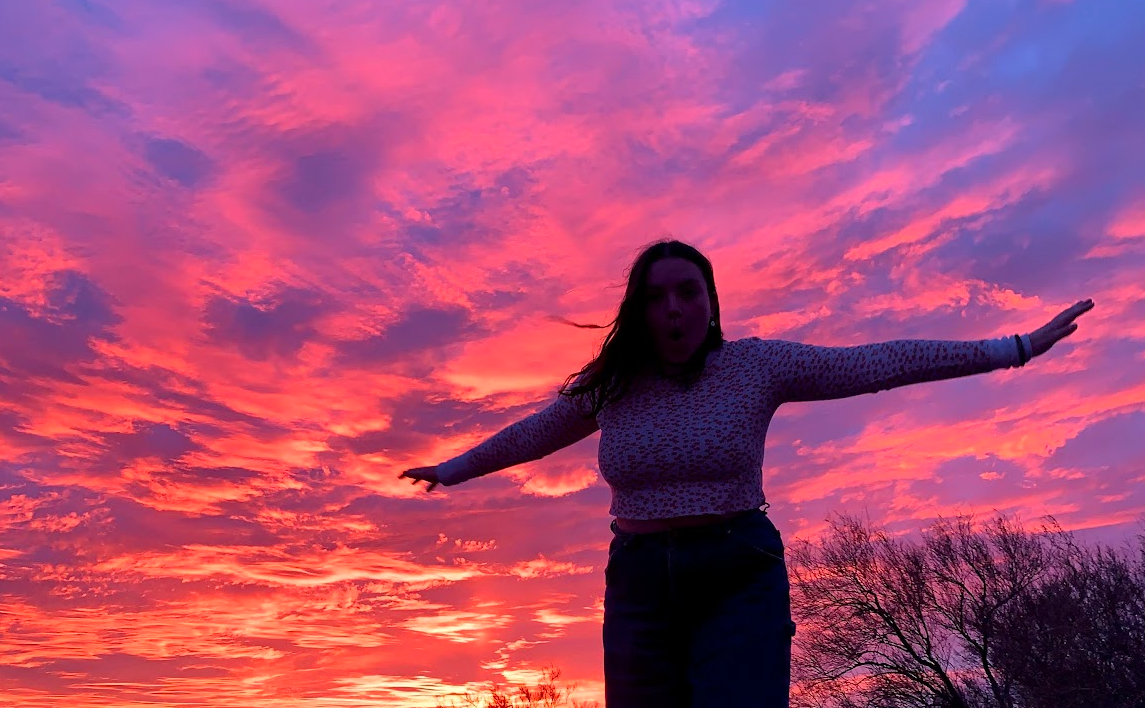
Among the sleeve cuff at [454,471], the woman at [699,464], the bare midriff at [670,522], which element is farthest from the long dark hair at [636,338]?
the sleeve cuff at [454,471]

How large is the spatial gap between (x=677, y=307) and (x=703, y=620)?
3.68 feet

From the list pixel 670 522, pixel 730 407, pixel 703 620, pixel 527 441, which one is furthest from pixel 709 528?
pixel 527 441

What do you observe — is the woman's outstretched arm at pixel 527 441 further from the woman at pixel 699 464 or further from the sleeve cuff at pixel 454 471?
the woman at pixel 699 464

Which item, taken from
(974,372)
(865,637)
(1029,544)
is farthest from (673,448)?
(1029,544)

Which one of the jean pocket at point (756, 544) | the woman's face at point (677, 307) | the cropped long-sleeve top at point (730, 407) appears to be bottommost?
the jean pocket at point (756, 544)

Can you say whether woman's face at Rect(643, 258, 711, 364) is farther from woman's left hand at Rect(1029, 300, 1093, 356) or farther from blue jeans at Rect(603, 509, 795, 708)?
woman's left hand at Rect(1029, 300, 1093, 356)

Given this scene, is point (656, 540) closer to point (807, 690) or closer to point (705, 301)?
point (705, 301)

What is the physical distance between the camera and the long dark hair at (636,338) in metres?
3.94

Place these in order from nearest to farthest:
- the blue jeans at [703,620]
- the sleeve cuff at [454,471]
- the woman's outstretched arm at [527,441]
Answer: the blue jeans at [703,620]
the woman's outstretched arm at [527,441]
the sleeve cuff at [454,471]

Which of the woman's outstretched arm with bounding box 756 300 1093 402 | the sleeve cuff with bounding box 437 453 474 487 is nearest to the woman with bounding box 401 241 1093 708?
the woman's outstretched arm with bounding box 756 300 1093 402

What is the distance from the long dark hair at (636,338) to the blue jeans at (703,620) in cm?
61

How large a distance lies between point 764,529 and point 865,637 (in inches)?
1165

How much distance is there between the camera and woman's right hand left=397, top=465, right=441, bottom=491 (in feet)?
15.9

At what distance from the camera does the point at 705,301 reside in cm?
386
